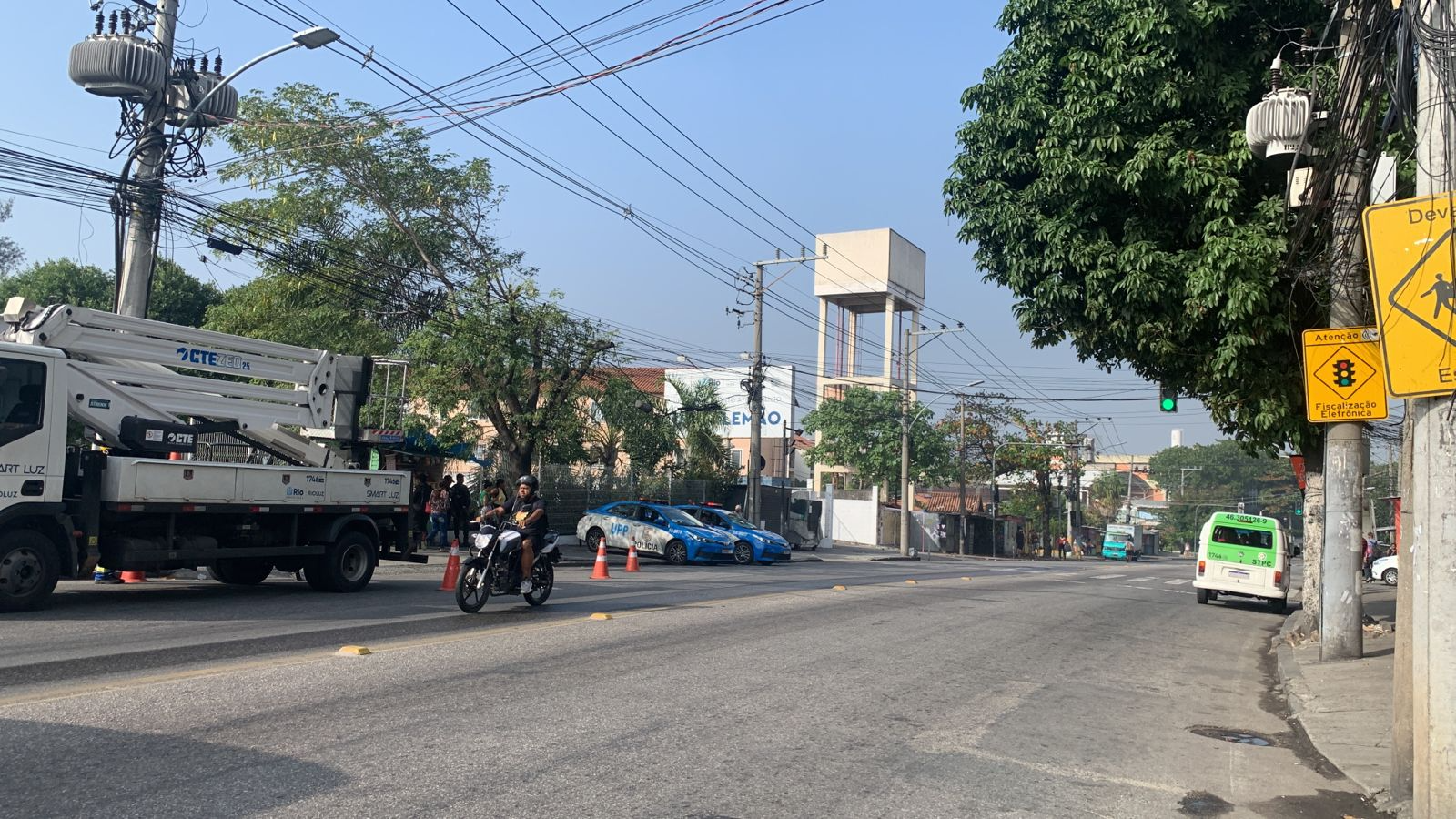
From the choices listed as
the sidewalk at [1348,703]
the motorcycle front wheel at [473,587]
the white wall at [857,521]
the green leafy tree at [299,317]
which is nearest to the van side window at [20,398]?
the motorcycle front wheel at [473,587]

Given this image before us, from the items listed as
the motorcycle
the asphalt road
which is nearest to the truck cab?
the asphalt road

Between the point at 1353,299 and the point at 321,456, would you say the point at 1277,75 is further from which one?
the point at 321,456

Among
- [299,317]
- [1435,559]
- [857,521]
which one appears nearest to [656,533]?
[299,317]

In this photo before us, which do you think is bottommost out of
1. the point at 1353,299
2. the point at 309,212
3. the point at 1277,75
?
the point at 1353,299

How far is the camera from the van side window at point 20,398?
11336mm

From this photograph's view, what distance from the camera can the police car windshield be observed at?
28.3m

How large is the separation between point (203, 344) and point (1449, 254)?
535 inches

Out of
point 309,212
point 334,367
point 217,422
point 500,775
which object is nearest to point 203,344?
point 217,422

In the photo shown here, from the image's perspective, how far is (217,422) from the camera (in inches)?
575

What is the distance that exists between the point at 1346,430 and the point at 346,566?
12.9m

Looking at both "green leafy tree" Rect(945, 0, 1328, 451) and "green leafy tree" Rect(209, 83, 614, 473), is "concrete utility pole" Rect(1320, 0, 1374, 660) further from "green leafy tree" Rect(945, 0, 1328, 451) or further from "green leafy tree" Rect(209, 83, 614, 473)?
"green leafy tree" Rect(209, 83, 614, 473)

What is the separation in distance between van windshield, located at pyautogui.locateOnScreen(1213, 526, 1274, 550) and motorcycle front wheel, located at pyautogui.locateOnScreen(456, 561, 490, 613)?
1602 cm

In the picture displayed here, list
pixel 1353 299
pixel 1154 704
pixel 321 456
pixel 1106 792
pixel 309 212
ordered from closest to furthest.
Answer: pixel 1106 792
pixel 1154 704
pixel 1353 299
pixel 321 456
pixel 309 212

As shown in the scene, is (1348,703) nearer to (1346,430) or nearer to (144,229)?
(1346,430)
